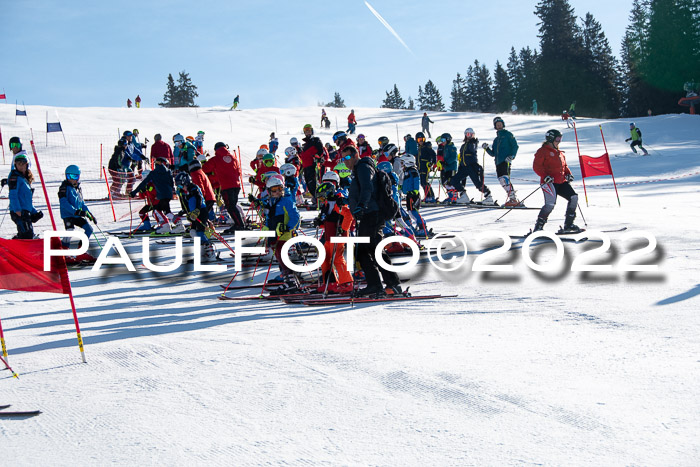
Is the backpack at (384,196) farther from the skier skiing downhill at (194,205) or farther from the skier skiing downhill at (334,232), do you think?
the skier skiing downhill at (194,205)

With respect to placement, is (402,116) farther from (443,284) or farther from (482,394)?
(482,394)

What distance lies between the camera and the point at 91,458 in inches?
142

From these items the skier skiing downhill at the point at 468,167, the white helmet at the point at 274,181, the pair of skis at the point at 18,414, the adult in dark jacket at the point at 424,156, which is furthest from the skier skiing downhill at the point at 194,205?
the skier skiing downhill at the point at 468,167

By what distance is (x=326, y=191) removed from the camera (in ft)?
26.2

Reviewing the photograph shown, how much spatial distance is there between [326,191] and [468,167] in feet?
29.6

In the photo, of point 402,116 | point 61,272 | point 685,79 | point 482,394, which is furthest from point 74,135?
point 685,79

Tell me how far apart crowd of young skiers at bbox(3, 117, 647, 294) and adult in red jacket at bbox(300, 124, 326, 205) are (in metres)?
0.02

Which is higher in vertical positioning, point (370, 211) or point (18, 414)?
point (370, 211)

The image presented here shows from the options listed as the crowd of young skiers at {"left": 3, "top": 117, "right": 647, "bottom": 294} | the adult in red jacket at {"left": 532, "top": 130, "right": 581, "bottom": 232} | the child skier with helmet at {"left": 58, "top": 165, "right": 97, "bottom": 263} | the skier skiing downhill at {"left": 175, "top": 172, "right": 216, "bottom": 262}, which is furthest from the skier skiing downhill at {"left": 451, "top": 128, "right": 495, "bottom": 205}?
the child skier with helmet at {"left": 58, "top": 165, "right": 97, "bottom": 263}

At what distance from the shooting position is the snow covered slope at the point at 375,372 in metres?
3.65

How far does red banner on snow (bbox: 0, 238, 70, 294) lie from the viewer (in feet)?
16.8

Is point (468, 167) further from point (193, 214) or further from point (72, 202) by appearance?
point (72, 202)

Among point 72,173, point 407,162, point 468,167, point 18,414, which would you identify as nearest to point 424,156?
point 468,167

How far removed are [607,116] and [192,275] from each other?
228 ft
